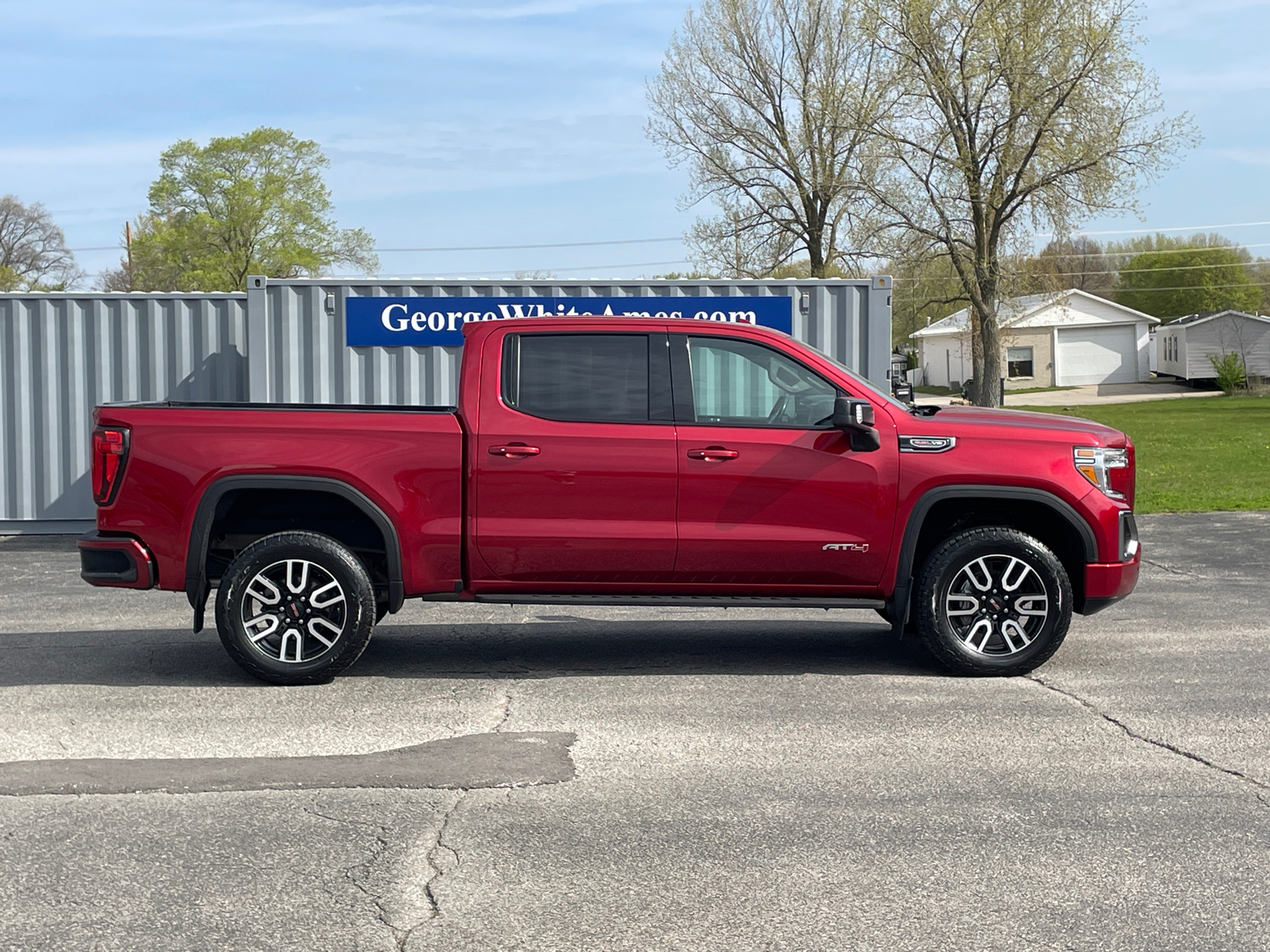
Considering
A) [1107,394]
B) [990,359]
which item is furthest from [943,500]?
[1107,394]

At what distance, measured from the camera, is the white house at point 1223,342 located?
7244 cm

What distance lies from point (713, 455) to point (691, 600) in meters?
0.81

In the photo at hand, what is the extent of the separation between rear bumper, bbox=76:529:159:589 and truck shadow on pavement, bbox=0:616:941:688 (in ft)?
1.98

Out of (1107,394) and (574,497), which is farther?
(1107,394)

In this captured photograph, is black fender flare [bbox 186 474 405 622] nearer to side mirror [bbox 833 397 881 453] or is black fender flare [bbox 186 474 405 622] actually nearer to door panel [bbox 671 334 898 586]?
door panel [bbox 671 334 898 586]

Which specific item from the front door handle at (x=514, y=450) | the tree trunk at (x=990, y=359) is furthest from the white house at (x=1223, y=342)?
the front door handle at (x=514, y=450)

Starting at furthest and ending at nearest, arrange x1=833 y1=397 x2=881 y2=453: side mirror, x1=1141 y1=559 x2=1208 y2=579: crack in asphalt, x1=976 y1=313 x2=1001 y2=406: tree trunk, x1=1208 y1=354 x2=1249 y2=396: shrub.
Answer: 1. x1=1208 y1=354 x2=1249 y2=396: shrub
2. x1=976 y1=313 x2=1001 y2=406: tree trunk
3. x1=1141 y1=559 x2=1208 y2=579: crack in asphalt
4. x1=833 y1=397 x2=881 y2=453: side mirror

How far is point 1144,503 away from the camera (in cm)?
1688

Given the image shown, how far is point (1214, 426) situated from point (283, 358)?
29733 millimetres

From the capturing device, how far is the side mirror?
6855 mm

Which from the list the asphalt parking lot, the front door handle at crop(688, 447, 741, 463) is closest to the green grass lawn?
the asphalt parking lot

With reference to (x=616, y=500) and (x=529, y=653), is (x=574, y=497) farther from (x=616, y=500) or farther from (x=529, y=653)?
(x=529, y=653)

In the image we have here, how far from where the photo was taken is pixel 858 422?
685cm

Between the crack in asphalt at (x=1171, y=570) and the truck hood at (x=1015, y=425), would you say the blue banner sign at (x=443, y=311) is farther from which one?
the truck hood at (x=1015, y=425)
